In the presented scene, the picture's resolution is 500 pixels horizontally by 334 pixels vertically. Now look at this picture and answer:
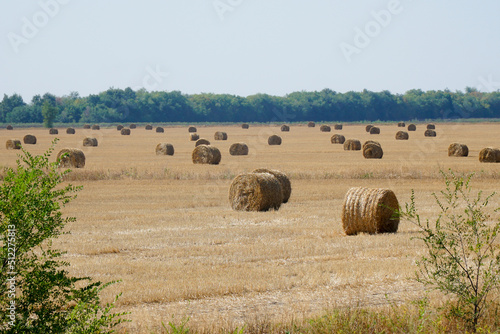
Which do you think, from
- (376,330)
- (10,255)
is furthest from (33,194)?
(376,330)

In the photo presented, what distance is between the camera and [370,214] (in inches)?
621

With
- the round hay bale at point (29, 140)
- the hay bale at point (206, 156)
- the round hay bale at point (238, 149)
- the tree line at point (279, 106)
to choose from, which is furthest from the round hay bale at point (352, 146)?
the tree line at point (279, 106)

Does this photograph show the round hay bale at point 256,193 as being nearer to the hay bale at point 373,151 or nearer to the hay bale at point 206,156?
the hay bale at point 206,156

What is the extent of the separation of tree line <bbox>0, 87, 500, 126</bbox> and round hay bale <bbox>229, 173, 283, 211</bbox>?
369ft

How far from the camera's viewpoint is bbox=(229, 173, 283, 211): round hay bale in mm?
20094

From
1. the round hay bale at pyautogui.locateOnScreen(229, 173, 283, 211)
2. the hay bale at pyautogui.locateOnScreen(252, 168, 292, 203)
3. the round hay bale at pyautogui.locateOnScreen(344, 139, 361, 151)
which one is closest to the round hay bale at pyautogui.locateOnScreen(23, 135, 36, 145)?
the round hay bale at pyautogui.locateOnScreen(344, 139, 361, 151)

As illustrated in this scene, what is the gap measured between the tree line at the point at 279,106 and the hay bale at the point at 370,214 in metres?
118

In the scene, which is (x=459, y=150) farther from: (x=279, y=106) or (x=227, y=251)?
(x=279, y=106)

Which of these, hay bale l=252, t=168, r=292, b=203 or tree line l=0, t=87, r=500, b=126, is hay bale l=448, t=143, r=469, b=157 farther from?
tree line l=0, t=87, r=500, b=126

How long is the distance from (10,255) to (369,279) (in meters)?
6.78

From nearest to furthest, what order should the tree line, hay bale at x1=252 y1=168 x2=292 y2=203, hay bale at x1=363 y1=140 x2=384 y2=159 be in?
hay bale at x1=252 y1=168 x2=292 y2=203, hay bale at x1=363 y1=140 x2=384 y2=159, the tree line

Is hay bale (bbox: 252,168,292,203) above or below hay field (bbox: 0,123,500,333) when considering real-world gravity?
above

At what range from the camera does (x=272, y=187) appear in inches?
798

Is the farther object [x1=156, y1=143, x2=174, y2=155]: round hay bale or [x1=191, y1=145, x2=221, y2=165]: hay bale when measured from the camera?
[x1=156, y1=143, x2=174, y2=155]: round hay bale
